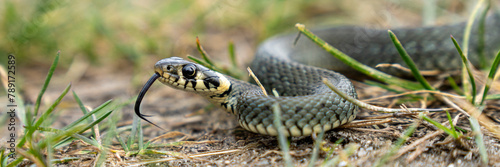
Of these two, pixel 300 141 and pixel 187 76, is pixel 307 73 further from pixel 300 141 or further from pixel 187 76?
pixel 187 76

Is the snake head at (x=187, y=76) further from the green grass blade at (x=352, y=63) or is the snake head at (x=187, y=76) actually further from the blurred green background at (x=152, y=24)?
the blurred green background at (x=152, y=24)

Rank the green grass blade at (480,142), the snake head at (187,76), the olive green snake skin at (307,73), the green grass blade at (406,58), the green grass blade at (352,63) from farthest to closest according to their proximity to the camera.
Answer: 1. the snake head at (187,76)
2. the green grass blade at (352,63)
3. the green grass blade at (406,58)
4. the olive green snake skin at (307,73)
5. the green grass blade at (480,142)

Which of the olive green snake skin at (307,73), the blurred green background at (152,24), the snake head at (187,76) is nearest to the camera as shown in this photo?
the olive green snake skin at (307,73)

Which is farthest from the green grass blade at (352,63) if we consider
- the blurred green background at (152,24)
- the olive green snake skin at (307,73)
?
the blurred green background at (152,24)

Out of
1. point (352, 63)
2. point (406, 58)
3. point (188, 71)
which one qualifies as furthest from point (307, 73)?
point (188, 71)

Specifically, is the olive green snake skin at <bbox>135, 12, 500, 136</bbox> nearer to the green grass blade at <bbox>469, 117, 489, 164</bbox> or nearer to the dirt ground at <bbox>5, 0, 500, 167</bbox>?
the dirt ground at <bbox>5, 0, 500, 167</bbox>

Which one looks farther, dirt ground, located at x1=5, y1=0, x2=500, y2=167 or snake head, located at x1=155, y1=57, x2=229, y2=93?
snake head, located at x1=155, y1=57, x2=229, y2=93

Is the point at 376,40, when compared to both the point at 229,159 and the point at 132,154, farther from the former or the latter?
the point at 132,154

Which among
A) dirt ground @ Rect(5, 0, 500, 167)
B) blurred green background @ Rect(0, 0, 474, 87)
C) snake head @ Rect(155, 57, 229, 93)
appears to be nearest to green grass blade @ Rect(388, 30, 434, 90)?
dirt ground @ Rect(5, 0, 500, 167)
